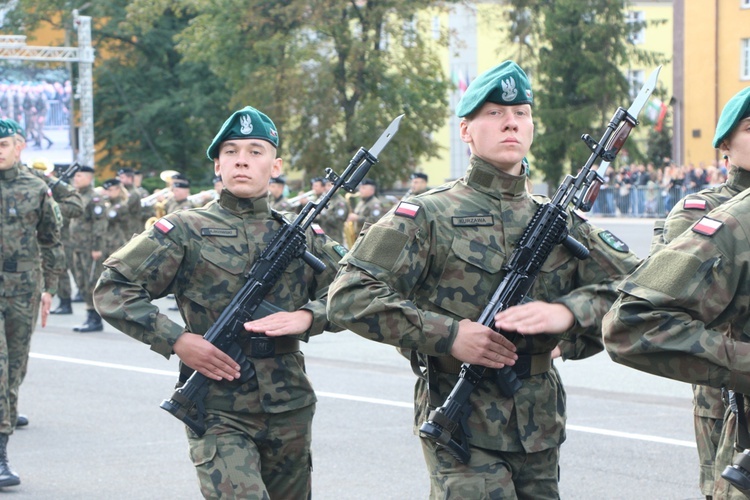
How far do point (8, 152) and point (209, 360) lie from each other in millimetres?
3873

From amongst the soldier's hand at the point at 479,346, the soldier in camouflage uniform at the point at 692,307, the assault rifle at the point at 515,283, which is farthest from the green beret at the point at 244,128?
the soldier in camouflage uniform at the point at 692,307

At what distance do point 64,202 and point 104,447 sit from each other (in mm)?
6848

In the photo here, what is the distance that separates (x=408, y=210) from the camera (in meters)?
4.27

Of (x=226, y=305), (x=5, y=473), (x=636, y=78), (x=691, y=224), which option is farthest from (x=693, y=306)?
(x=636, y=78)

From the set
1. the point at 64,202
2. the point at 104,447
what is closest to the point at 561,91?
the point at 64,202

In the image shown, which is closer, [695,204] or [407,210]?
[407,210]

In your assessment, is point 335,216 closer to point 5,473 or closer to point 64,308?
point 64,308

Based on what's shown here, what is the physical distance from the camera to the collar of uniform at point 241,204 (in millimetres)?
5242

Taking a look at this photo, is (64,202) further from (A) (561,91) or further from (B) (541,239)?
(A) (561,91)

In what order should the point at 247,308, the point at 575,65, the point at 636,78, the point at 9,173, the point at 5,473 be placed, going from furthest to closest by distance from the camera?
the point at 636,78
the point at 575,65
the point at 9,173
the point at 5,473
the point at 247,308

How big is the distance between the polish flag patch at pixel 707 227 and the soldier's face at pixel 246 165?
236 centimetres

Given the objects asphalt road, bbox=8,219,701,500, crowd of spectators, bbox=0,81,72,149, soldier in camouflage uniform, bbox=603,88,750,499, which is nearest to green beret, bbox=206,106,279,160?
soldier in camouflage uniform, bbox=603,88,750,499

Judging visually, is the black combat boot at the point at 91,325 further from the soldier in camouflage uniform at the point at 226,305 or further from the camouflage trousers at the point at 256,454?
the camouflage trousers at the point at 256,454

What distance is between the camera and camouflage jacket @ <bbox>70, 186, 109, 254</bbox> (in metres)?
17.8
